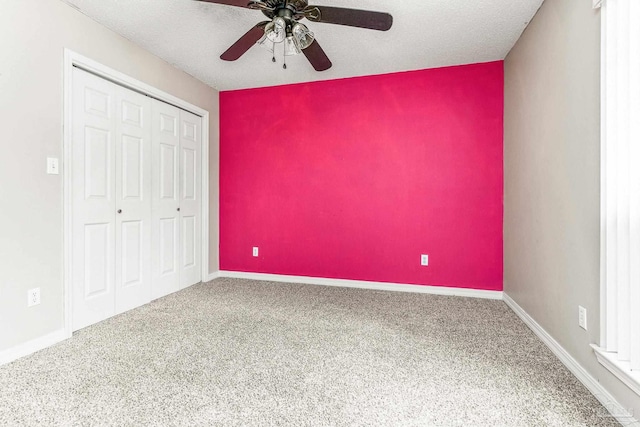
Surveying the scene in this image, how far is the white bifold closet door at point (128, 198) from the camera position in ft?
7.68

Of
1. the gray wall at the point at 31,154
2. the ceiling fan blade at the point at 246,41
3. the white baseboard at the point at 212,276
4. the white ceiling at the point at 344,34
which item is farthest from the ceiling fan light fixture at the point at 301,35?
the white baseboard at the point at 212,276

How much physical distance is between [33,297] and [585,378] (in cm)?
312

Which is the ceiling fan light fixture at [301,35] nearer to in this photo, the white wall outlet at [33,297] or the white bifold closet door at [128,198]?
the white bifold closet door at [128,198]

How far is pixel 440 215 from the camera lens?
10.8 feet

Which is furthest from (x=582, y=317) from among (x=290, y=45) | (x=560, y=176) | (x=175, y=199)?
(x=175, y=199)

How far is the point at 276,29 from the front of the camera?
1.77 m

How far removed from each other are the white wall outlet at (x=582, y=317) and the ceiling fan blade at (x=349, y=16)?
1831 mm

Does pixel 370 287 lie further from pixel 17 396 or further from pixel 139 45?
pixel 139 45

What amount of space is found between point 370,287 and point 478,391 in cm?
197

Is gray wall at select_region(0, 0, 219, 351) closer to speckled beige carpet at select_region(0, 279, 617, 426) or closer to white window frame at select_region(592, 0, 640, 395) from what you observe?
speckled beige carpet at select_region(0, 279, 617, 426)

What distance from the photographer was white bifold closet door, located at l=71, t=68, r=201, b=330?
234cm

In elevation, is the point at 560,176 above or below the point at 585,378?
above

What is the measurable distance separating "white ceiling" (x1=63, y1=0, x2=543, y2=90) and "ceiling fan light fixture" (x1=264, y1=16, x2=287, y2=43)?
1.99ft

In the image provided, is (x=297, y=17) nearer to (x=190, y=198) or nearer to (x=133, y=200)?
(x=133, y=200)
